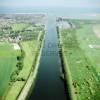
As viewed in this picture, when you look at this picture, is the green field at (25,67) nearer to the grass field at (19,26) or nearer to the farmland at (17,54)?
the farmland at (17,54)

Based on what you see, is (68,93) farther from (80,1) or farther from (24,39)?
(80,1)

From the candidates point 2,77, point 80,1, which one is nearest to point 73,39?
point 2,77

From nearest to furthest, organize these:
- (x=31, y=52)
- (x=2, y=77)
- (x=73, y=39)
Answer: (x=2, y=77) → (x=31, y=52) → (x=73, y=39)

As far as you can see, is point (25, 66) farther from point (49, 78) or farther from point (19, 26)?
point (19, 26)

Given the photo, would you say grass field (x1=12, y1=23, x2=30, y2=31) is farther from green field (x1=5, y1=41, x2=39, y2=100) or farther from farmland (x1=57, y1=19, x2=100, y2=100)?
green field (x1=5, y1=41, x2=39, y2=100)

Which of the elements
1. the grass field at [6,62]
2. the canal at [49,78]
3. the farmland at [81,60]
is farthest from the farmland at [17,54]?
the farmland at [81,60]

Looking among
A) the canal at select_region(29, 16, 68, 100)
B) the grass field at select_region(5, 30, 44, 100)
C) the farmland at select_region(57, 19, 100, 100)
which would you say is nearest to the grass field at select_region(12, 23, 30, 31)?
the farmland at select_region(57, 19, 100, 100)
